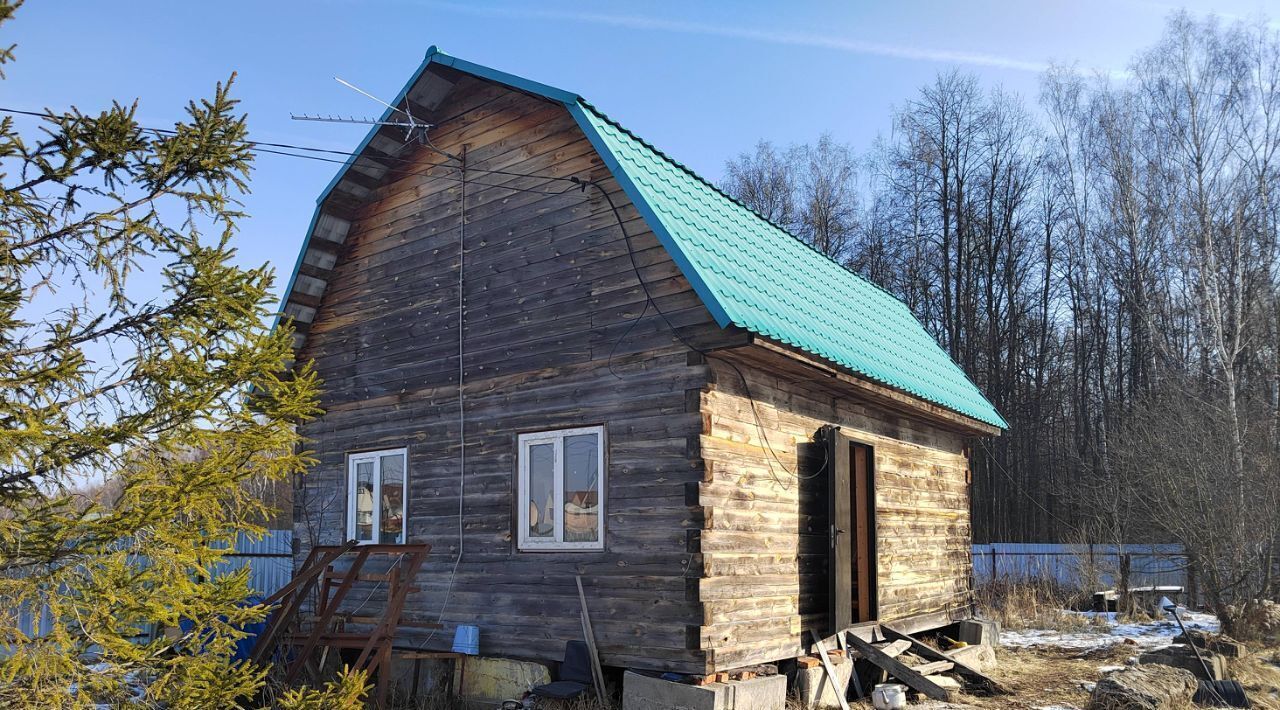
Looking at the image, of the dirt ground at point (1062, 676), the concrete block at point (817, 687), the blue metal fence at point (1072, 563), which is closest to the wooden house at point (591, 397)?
the concrete block at point (817, 687)

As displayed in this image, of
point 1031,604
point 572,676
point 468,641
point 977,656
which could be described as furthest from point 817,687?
point 1031,604

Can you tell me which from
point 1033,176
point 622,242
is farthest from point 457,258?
point 1033,176

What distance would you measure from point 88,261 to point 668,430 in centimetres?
496

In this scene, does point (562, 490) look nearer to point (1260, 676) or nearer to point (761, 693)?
point (761, 693)

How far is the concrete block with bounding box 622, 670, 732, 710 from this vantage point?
821 cm

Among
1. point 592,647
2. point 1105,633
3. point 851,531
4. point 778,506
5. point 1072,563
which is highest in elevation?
point 778,506

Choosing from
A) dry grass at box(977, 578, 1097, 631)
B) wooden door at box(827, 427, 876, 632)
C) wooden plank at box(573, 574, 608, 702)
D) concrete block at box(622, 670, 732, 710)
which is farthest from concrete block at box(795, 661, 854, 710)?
dry grass at box(977, 578, 1097, 631)

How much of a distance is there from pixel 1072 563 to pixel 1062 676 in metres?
11.1

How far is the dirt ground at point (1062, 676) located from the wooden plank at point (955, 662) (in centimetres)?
22

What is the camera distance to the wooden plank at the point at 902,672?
10227 mm

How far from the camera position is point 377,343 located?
39.3 ft

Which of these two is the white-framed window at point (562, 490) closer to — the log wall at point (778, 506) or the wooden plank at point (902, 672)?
the log wall at point (778, 506)

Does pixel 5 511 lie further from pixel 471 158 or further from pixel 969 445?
pixel 969 445

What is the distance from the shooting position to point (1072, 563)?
74.2ft
